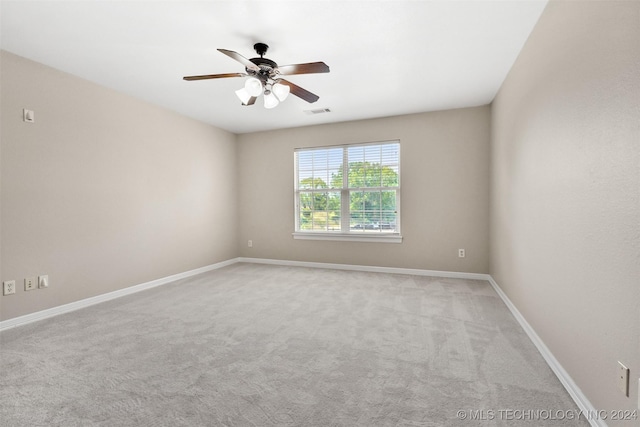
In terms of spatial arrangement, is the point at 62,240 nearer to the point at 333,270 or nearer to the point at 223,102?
the point at 223,102

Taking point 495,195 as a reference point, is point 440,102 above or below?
above

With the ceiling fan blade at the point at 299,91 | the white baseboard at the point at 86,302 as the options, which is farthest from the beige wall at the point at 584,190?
the white baseboard at the point at 86,302

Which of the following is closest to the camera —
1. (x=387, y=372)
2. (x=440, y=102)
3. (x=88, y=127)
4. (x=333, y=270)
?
→ (x=387, y=372)

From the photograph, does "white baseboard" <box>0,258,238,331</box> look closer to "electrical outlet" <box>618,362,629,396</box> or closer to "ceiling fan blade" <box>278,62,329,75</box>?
"ceiling fan blade" <box>278,62,329,75</box>

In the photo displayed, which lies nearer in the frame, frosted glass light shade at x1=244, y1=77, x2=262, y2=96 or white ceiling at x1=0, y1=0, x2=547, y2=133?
white ceiling at x1=0, y1=0, x2=547, y2=133

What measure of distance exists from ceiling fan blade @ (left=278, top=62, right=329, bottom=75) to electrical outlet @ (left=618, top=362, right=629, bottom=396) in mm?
2350

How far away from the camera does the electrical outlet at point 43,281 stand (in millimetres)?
2880

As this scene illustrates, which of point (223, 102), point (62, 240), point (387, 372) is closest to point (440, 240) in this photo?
point (387, 372)

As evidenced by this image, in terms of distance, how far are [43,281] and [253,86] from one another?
2858mm

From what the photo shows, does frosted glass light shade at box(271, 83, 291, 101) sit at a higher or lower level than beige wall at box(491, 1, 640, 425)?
higher

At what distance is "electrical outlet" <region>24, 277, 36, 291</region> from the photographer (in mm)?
2781

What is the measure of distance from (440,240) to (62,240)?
476cm

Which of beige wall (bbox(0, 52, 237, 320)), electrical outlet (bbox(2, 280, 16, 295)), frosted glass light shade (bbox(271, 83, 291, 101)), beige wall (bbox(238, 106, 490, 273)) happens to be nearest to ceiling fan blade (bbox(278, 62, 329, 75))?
frosted glass light shade (bbox(271, 83, 291, 101))

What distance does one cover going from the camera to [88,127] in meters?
3.30
